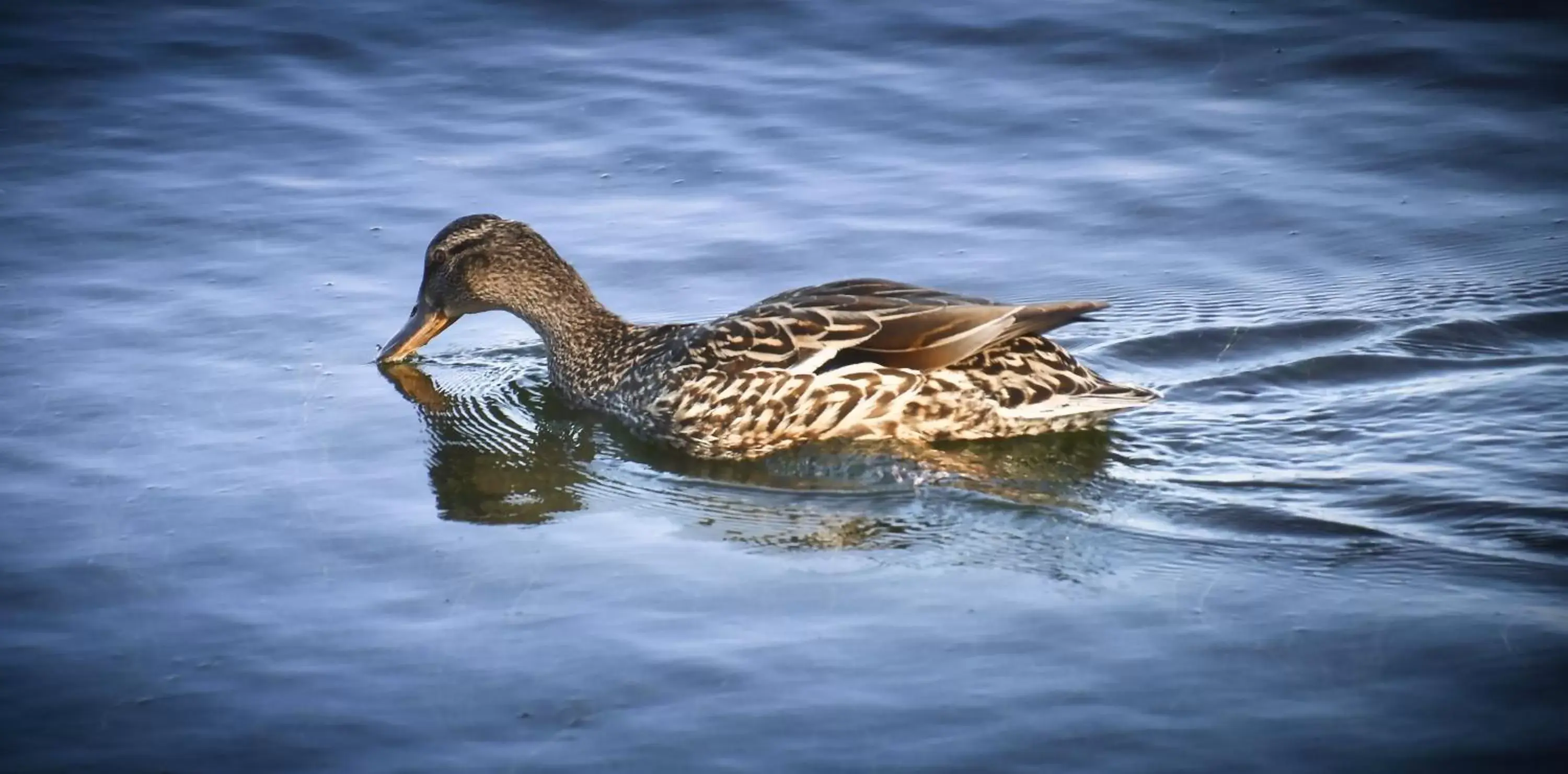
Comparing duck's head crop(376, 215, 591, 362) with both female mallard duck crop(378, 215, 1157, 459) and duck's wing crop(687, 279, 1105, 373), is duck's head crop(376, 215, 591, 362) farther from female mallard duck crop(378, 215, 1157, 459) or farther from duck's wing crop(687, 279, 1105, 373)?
duck's wing crop(687, 279, 1105, 373)

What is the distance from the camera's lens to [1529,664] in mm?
5512

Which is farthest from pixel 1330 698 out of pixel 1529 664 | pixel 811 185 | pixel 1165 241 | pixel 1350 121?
pixel 1350 121

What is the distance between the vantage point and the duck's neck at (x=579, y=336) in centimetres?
839

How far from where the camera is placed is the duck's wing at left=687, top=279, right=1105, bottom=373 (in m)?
7.38

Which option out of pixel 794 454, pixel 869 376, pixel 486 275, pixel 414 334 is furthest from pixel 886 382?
pixel 414 334

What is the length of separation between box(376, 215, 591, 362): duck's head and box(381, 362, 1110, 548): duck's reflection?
2.15 ft

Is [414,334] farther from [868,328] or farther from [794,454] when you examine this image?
[868,328]

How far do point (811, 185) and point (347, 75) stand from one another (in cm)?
412

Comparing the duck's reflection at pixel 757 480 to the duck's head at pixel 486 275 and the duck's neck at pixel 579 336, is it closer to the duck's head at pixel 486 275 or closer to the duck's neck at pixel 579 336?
the duck's neck at pixel 579 336

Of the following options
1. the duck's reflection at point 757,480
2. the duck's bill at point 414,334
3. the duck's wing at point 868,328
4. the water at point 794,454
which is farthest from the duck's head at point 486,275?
the duck's wing at point 868,328

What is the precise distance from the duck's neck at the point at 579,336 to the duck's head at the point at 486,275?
13 millimetres

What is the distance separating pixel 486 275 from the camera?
8.84 meters

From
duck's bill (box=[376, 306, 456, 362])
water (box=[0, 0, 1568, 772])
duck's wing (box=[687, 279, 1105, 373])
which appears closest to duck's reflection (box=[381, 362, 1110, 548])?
water (box=[0, 0, 1568, 772])

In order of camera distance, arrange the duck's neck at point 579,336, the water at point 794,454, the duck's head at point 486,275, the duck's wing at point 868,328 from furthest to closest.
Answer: the duck's head at point 486,275, the duck's neck at point 579,336, the duck's wing at point 868,328, the water at point 794,454
